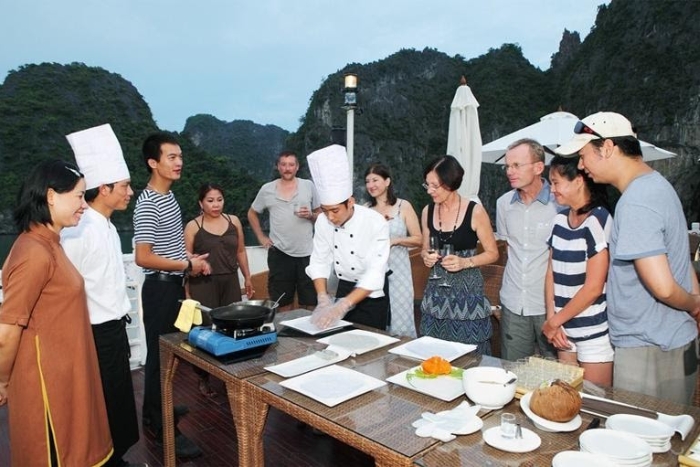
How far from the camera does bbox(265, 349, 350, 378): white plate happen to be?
1604mm

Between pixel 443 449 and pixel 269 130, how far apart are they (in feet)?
243

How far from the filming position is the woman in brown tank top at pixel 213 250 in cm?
330

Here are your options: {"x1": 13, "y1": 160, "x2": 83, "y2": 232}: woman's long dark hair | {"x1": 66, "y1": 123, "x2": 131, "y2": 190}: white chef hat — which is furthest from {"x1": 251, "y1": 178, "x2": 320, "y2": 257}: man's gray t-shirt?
{"x1": 13, "y1": 160, "x2": 83, "y2": 232}: woman's long dark hair

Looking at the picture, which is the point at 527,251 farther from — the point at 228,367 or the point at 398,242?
the point at 228,367

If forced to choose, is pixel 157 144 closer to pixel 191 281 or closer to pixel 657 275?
pixel 191 281

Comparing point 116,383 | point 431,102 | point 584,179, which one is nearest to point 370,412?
point 584,179

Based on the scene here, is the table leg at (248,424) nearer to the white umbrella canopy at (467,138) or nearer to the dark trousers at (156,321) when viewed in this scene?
the dark trousers at (156,321)

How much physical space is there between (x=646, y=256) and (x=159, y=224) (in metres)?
2.30

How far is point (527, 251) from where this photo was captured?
234cm

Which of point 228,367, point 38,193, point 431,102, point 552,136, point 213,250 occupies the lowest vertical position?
point 228,367

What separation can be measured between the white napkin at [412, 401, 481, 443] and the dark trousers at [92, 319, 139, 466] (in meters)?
1.51

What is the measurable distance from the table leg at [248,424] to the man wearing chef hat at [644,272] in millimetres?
1263

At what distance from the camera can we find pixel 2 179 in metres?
30.0

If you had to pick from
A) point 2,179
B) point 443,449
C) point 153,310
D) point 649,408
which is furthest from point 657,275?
point 2,179
